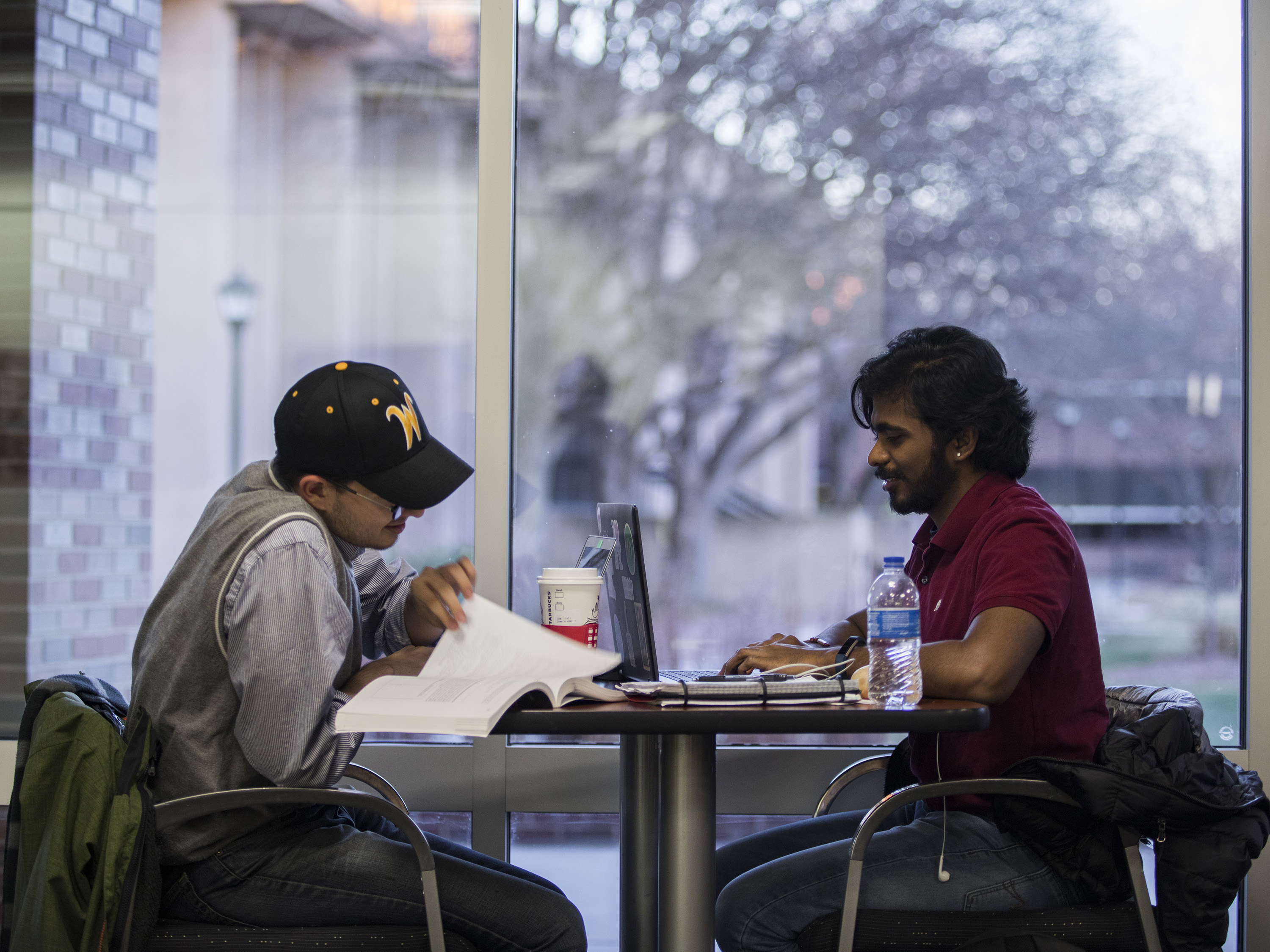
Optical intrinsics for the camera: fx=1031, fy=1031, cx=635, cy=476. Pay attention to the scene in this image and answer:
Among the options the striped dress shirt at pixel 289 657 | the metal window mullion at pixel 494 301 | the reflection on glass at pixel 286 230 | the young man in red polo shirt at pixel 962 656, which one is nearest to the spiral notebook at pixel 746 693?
the young man in red polo shirt at pixel 962 656

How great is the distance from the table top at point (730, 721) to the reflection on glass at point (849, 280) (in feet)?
3.32

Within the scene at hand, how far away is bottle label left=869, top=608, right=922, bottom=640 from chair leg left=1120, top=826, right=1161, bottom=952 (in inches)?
16.6

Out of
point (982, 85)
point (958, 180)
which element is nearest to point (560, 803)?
point (958, 180)

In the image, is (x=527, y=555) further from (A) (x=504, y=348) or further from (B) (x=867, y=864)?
(B) (x=867, y=864)

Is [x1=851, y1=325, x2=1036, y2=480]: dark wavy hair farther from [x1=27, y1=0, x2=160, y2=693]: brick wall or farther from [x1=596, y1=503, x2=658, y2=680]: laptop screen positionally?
[x1=27, y1=0, x2=160, y2=693]: brick wall

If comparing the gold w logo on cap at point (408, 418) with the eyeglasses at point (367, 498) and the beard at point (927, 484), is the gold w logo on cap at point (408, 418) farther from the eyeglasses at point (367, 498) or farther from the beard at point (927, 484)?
the beard at point (927, 484)

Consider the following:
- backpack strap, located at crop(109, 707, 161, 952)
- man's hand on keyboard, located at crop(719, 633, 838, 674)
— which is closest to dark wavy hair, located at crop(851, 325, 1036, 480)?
man's hand on keyboard, located at crop(719, 633, 838, 674)

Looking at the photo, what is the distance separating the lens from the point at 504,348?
2.29 m

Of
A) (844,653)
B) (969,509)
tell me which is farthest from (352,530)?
(969,509)

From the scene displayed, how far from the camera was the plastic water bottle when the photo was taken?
Result: 4.68 feet

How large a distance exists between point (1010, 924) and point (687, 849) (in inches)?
18.7

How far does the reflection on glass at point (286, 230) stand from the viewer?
2.41m

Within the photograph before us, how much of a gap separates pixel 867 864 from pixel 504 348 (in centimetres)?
131

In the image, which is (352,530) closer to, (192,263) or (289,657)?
(289,657)
